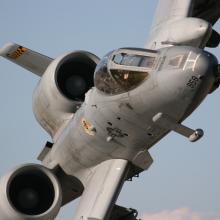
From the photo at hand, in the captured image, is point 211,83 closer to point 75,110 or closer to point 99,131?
point 99,131

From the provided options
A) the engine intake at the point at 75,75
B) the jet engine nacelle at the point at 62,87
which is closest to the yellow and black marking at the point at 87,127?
the jet engine nacelle at the point at 62,87

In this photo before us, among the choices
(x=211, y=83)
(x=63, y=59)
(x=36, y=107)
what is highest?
(x=211, y=83)

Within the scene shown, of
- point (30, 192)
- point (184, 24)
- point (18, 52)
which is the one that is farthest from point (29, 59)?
point (184, 24)

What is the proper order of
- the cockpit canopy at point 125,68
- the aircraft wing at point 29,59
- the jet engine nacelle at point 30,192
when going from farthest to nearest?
the aircraft wing at point 29,59
the jet engine nacelle at point 30,192
the cockpit canopy at point 125,68

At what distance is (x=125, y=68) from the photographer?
1848cm

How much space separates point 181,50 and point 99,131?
12.0 ft

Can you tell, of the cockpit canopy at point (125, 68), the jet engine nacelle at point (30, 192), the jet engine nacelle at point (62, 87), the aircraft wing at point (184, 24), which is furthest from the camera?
the jet engine nacelle at point (62, 87)

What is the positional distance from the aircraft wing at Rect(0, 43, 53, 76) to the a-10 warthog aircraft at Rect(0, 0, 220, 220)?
34mm

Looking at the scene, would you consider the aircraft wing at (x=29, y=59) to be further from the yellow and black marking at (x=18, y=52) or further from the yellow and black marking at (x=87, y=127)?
the yellow and black marking at (x=87, y=127)

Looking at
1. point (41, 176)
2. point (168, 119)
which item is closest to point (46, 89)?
point (41, 176)

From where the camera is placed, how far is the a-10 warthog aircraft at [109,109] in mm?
18094

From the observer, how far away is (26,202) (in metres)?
21.6

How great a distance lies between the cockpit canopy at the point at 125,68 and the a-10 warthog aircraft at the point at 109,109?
0.03m

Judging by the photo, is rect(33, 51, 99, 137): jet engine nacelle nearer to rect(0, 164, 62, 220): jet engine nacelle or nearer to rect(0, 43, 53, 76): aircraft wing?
rect(0, 43, 53, 76): aircraft wing
